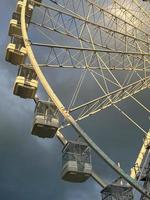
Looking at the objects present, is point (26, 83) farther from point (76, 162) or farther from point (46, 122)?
point (76, 162)

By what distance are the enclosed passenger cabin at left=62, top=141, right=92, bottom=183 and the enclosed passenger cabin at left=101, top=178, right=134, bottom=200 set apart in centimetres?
171

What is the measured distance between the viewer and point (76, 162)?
26000 millimetres

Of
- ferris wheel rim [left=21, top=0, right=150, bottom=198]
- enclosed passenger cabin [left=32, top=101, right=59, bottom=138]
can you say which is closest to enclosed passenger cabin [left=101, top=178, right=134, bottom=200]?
ferris wheel rim [left=21, top=0, right=150, bottom=198]

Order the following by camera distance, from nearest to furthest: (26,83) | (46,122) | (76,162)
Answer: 1. (76,162)
2. (46,122)
3. (26,83)

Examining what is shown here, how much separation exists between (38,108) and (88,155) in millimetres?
3372

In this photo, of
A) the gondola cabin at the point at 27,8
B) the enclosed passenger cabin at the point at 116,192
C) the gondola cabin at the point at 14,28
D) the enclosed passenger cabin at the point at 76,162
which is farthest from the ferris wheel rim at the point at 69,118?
the gondola cabin at the point at 27,8

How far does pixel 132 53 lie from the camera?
2936 centimetres

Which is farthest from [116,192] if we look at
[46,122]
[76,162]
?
[46,122]

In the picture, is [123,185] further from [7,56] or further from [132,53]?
[7,56]

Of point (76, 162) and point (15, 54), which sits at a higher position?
point (15, 54)

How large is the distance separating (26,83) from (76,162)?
524 cm

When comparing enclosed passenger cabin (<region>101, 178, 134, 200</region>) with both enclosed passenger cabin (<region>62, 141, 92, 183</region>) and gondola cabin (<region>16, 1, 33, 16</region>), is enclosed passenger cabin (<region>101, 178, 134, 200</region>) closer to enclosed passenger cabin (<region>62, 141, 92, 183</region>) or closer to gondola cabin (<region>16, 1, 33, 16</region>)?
enclosed passenger cabin (<region>62, 141, 92, 183</region>)

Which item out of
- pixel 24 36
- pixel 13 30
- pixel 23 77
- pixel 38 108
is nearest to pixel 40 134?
pixel 38 108

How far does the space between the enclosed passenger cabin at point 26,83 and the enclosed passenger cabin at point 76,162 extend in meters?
3.82
